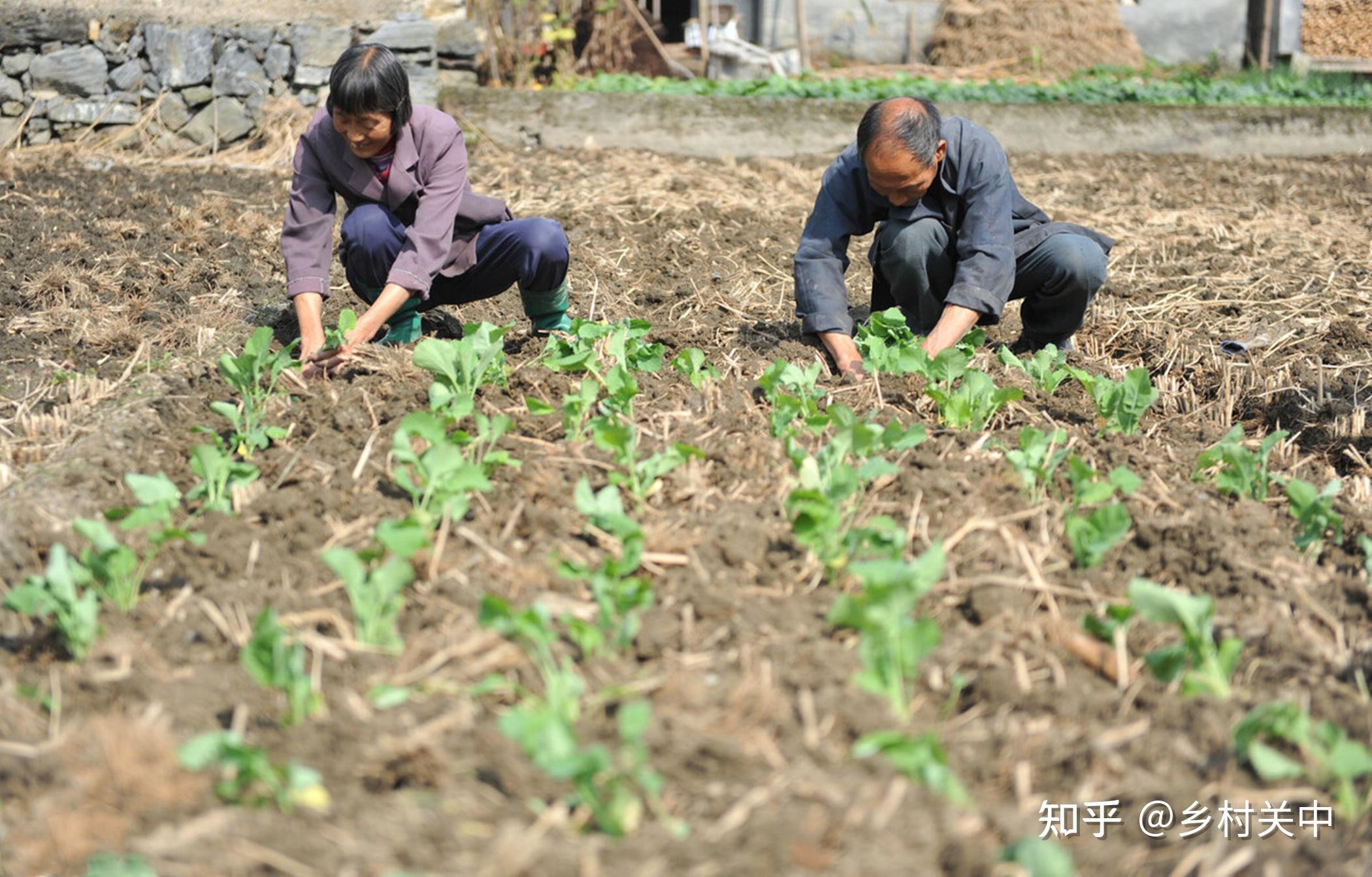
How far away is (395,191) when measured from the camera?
3.78 m

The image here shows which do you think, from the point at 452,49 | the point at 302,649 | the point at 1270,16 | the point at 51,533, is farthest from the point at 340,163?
the point at 1270,16

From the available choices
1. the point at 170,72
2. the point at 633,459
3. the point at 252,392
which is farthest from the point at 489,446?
the point at 170,72

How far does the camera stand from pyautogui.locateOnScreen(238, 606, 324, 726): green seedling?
72.5 inches

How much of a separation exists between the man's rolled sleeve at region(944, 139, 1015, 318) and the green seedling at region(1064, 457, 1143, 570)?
1010 mm

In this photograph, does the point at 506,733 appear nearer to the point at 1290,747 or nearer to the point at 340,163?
the point at 1290,747

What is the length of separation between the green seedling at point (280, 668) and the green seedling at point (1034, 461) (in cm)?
159

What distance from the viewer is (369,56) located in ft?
10.9

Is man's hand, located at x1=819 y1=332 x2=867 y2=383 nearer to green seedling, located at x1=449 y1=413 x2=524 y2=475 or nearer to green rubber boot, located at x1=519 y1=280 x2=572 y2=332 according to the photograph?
green rubber boot, located at x1=519 y1=280 x2=572 y2=332

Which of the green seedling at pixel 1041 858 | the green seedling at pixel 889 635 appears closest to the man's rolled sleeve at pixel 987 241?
the green seedling at pixel 889 635

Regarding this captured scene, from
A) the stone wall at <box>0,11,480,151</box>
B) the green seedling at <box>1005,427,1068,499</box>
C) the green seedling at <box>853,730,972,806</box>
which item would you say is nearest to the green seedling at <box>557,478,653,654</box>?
the green seedling at <box>853,730,972,806</box>

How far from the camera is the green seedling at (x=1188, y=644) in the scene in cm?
201

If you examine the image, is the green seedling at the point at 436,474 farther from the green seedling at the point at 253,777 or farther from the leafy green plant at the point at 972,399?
the leafy green plant at the point at 972,399

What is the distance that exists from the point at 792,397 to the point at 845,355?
1.87 feet

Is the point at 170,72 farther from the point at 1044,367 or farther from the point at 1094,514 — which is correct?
the point at 1094,514
